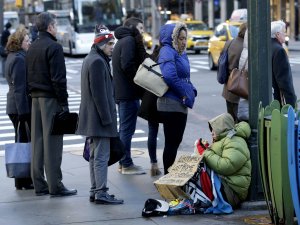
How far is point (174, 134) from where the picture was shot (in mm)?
9055

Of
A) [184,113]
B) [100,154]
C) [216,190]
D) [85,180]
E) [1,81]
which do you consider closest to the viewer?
[216,190]

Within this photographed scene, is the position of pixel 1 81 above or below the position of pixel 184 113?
below

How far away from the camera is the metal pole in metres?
7.84

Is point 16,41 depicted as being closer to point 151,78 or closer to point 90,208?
point 151,78

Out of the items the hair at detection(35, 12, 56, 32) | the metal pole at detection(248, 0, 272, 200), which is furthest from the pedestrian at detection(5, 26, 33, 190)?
the metal pole at detection(248, 0, 272, 200)

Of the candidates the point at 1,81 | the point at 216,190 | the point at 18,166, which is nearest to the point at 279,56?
the point at 216,190

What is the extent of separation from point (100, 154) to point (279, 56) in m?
2.17

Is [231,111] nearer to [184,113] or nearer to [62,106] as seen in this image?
[184,113]

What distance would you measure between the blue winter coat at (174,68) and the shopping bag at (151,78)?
9cm

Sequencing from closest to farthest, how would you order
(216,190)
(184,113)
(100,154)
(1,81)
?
(216,190) → (100,154) → (184,113) → (1,81)

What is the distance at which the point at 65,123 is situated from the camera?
870cm

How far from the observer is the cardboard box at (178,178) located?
7914 millimetres

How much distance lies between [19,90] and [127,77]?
1376 mm

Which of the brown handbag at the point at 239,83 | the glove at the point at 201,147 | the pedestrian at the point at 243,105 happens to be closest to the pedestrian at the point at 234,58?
the pedestrian at the point at 243,105
